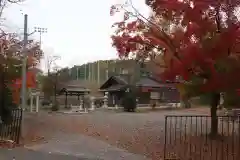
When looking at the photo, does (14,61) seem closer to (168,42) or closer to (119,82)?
(168,42)

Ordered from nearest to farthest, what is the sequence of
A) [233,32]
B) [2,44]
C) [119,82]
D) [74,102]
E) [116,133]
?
1. [233,32]
2. [116,133]
3. [2,44]
4. [119,82]
5. [74,102]

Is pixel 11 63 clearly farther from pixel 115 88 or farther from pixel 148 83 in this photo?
pixel 148 83

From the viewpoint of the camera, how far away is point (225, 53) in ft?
40.4

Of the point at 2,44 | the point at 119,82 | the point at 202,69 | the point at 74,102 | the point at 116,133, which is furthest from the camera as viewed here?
the point at 74,102

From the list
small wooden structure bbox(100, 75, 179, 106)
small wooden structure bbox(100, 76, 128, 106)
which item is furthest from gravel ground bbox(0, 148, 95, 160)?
small wooden structure bbox(100, 75, 179, 106)

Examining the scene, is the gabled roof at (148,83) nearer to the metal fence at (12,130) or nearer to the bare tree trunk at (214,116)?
the metal fence at (12,130)

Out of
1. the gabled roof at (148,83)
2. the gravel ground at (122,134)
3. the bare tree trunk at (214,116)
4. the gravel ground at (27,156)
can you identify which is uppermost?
the gabled roof at (148,83)

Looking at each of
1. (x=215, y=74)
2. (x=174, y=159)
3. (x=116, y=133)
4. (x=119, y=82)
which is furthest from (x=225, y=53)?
(x=119, y=82)

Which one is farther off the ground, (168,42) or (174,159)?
(168,42)

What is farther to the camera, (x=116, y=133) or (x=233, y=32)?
(x=116, y=133)

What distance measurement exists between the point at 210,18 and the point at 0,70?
12485 millimetres

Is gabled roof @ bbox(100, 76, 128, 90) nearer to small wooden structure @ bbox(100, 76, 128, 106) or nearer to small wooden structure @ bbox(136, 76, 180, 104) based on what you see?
small wooden structure @ bbox(100, 76, 128, 106)

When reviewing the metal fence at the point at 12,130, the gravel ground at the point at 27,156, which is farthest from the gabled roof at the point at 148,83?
the gravel ground at the point at 27,156

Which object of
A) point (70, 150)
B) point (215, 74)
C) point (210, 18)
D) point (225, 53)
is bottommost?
point (70, 150)
